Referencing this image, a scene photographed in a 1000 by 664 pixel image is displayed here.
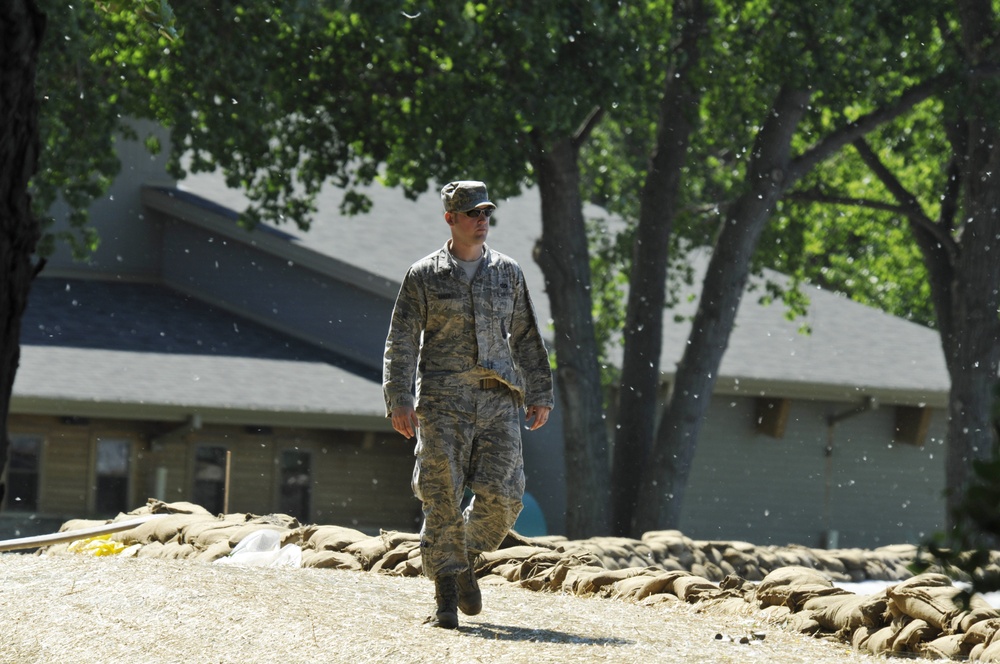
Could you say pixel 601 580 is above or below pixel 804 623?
above

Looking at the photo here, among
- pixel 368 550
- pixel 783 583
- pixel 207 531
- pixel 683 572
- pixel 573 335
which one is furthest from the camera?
pixel 573 335

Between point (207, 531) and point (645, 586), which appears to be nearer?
point (645, 586)

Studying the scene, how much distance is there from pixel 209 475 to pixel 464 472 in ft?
47.3

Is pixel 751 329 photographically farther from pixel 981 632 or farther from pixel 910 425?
pixel 981 632

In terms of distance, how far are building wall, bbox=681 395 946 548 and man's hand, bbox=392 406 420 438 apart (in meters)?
16.3

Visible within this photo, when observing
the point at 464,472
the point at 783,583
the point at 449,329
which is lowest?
the point at 783,583

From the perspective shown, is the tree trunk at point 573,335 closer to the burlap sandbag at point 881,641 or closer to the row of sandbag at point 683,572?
the row of sandbag at point 683,572

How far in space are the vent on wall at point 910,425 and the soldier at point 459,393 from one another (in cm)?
1855

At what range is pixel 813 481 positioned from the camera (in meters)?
23.3

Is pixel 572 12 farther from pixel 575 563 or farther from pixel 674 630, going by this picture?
pixel 674 630

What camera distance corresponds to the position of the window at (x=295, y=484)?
20281 millimetres

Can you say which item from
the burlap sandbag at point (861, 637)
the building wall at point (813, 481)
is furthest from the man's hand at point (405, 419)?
the building wall at point (813, 481)

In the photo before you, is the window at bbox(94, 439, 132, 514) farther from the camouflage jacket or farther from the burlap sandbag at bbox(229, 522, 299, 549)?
the camouflage jacket

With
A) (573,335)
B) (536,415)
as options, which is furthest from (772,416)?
(536,415)
